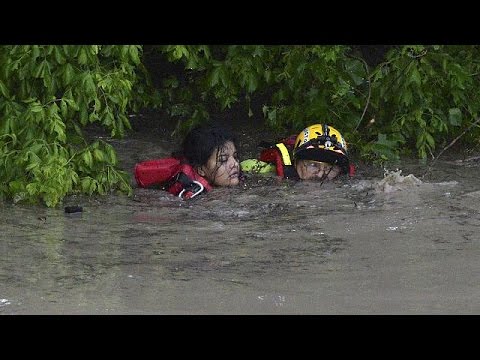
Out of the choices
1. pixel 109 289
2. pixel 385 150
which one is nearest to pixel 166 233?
pixel 109 289

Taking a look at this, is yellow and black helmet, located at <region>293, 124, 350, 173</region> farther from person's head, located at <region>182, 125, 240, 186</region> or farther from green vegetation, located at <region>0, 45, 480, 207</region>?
person's head, located at <region>182, 125, 240, 186</region>

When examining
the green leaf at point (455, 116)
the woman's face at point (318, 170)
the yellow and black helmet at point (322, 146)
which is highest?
the green leaf at point (455, 116)

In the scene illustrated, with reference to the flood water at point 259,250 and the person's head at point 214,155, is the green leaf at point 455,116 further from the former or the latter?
the person's head at point 214,155

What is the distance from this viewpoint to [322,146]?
7.89 meters

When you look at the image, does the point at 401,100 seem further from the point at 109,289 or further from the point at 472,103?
the point at 109,289

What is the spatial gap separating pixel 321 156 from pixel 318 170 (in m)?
0.12

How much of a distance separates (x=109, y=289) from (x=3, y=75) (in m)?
2.63

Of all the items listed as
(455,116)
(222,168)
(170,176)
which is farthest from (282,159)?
(455,116)

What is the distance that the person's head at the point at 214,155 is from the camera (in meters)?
7.65

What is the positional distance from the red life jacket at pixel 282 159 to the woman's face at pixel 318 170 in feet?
0.31

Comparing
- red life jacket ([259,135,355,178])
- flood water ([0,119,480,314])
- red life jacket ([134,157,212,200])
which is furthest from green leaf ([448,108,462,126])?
red life jacket ([134,157,212,200])

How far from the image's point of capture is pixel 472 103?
873 cm

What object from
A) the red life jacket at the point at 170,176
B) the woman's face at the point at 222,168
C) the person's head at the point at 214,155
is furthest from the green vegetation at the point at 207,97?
the woman's face at the point at 222,168

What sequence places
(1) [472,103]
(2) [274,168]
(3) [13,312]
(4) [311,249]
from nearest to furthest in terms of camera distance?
(3) [13,312], (4) [311,249], (2) [274,168], (1) [472,103]
